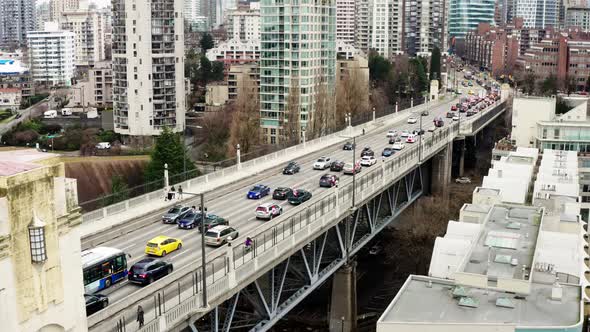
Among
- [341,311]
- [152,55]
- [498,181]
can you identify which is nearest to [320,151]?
[498,181]

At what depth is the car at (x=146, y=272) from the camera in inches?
1042

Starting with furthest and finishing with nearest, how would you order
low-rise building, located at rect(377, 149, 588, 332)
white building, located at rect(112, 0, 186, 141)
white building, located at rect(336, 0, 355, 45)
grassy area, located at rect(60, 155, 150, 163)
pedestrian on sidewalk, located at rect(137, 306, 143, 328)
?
1. white building, located at rect(336, 0, 355, 45)
2. white building, located at rect(112, 0, 186, 141)
3. grassy area, located at rect(60, 155, 150, 163)
4. low-rise building, located at rect(377, 149, 588, 332)
5. pedestrian on sidewalk, located at rect(137, 306, 143, 328)

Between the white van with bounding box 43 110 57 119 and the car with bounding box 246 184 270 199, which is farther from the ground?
the car with bounding box 246 184 270 199

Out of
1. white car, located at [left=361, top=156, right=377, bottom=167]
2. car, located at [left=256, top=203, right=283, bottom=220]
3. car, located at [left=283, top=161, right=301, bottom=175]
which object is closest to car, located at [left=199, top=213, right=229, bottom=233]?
car, located at [left=256, top=203, right=283, bottom=220]

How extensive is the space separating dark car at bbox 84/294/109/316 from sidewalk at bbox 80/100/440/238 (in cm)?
785

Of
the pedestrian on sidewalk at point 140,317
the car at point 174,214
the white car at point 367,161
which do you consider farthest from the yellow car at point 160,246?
the white car at point 367,161

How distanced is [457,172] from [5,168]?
2702 inches

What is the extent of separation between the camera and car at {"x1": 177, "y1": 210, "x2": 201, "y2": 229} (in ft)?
113

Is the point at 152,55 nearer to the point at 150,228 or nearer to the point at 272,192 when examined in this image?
the point at 272,192

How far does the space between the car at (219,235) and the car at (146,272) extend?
4625 mm

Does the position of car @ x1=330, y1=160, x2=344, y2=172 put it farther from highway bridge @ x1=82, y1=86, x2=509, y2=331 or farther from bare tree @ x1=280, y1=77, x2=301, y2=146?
bare tree @ x1=280, y1=77, x2=301, y2=146

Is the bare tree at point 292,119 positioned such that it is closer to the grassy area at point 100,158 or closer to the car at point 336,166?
the grassy area at point 100,158

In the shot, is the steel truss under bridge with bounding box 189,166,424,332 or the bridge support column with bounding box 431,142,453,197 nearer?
the steel truss under bridge with bounding box 189,166,424,332

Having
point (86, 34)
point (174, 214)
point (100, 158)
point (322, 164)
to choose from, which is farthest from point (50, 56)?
point (174, 214)
